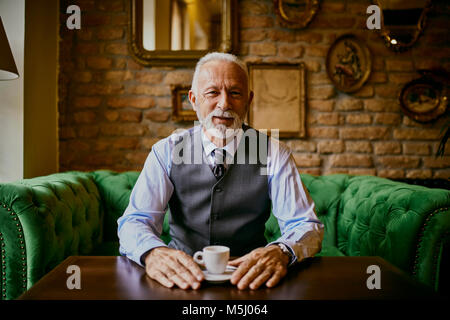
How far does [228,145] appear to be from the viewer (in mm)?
1518

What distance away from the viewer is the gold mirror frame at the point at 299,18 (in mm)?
2611

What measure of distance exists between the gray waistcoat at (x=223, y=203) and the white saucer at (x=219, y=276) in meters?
0.46

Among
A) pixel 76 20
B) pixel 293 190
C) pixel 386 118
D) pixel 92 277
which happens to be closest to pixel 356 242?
pixel 293 190

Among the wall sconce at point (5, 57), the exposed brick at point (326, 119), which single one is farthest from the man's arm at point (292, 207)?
the wall sconce at point (5, 57)

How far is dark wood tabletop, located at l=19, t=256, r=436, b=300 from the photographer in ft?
2.60

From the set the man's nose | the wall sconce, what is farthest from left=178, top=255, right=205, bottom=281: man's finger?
the wall sconce

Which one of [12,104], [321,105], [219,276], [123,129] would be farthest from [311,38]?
[219,276]

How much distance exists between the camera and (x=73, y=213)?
69.3 inches

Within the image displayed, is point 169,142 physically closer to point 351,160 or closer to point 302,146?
point 302,146

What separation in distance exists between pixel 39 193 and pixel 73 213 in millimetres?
322

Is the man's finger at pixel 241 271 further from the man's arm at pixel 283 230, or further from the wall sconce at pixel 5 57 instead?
the wall sconce at pixel 5 57

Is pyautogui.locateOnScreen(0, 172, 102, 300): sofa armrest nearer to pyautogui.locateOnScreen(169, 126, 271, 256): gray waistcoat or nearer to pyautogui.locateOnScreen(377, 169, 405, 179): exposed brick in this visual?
pyautogui.locateOnScreen(169, 126, 271, 256): gray waistcoat

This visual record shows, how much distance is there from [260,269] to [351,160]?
200 centimetres
